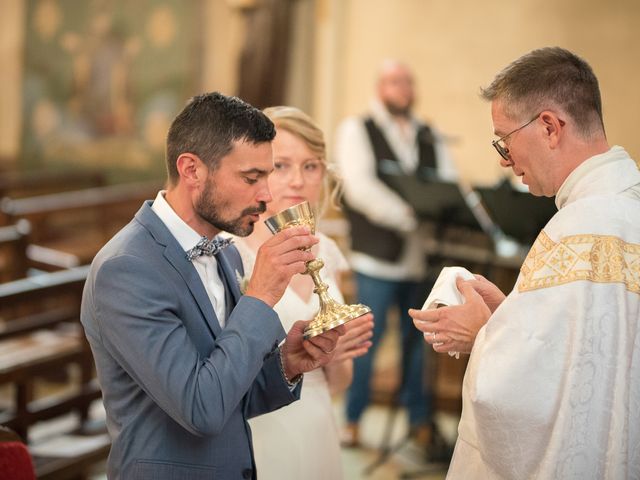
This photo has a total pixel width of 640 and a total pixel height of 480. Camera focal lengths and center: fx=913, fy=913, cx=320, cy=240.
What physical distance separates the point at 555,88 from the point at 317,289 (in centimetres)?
77

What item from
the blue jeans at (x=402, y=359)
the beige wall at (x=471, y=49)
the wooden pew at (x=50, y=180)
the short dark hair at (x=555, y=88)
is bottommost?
the blue jeans at (x=402, y=359)

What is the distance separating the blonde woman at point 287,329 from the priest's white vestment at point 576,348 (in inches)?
24.5

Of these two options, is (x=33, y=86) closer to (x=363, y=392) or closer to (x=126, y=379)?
(x=363, y=392)

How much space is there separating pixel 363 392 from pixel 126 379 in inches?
135

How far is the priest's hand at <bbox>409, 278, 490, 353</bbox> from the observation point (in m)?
2.32

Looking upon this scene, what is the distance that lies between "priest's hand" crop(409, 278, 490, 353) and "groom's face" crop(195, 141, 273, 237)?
493 mm

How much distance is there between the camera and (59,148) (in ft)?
33.4

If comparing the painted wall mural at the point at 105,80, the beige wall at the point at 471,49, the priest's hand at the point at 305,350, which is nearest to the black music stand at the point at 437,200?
the beige wall at the point at 471,49

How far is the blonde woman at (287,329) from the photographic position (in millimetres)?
2811

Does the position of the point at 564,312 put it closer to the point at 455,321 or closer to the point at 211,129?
the point at 455,321

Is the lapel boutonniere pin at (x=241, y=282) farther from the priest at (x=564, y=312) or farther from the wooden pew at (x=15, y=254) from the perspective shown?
the wooden pew at (x=15, y=254)

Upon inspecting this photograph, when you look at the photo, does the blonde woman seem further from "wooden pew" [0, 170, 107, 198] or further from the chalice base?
"wooden pew" [0, 170, 107, 198]

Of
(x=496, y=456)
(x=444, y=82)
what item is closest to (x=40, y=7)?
(x=444, y=82)

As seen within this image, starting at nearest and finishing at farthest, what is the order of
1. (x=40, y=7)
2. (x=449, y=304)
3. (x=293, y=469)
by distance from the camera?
1. (x=449, y=304)
2. (x=293, y=469)
3. (x=40, y=7)
